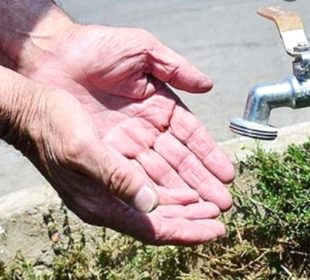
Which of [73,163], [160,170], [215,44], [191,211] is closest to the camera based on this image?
[73,163]

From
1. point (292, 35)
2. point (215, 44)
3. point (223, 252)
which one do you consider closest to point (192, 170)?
point (292, 35)

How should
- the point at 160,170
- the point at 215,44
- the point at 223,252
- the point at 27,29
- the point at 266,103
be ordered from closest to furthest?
the point at 266,103, the point at 160,170, the point at 27,29, the point at 223,252, the point at 215,44

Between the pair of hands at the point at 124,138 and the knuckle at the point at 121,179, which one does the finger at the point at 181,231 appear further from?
the knuckle at the point at 121,179

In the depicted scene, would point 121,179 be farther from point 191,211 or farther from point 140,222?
point 191,211

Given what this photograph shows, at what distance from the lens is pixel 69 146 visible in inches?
65.1

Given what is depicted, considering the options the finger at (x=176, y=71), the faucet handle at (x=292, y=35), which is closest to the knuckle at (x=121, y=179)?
the faucet handle at (x=292, y=35)

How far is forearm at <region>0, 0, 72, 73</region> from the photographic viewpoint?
2.15 meters

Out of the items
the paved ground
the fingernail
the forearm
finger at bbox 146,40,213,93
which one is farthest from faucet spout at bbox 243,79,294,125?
the paved ground

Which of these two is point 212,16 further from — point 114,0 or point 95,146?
point 95,146

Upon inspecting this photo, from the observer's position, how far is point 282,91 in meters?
1.57

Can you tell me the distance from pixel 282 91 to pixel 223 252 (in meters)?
1.01

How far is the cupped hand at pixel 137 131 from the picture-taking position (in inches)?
69.0

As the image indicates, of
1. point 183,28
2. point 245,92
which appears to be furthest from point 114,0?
point 245,92

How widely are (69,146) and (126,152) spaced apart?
0.33 m
